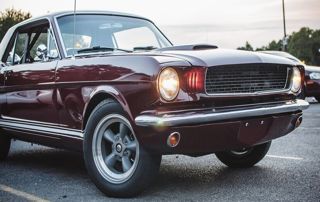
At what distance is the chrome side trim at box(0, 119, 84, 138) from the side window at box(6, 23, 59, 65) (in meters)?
0.69

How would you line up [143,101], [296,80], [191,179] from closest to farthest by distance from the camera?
1. [143,101]
2. [296,80]
3. [191,179]

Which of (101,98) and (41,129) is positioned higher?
(101,98)

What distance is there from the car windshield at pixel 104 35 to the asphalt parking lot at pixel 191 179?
1282 millimetres

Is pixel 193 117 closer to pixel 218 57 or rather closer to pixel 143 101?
pixel 143 101

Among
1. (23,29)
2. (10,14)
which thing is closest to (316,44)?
(10,14)

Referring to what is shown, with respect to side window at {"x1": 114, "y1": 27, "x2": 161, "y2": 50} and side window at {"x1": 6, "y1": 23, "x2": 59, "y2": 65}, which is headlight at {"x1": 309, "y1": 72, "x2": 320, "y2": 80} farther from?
side window at {"x1": 6, "y1": 23, "x2": 59, "y2": 65}

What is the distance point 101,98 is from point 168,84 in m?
0.78

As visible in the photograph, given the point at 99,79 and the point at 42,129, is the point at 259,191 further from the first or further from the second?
the point at 42,129

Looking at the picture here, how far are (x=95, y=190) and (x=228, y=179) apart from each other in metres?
1.23

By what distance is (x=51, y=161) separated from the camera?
239 inches

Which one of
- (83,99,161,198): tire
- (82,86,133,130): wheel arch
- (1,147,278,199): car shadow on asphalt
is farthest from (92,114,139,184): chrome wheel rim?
(1,147,278,199): car shadow on asphalt

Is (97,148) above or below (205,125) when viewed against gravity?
below

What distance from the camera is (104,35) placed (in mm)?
5273

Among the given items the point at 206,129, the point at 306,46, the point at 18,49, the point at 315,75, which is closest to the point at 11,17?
the point at 315,75
